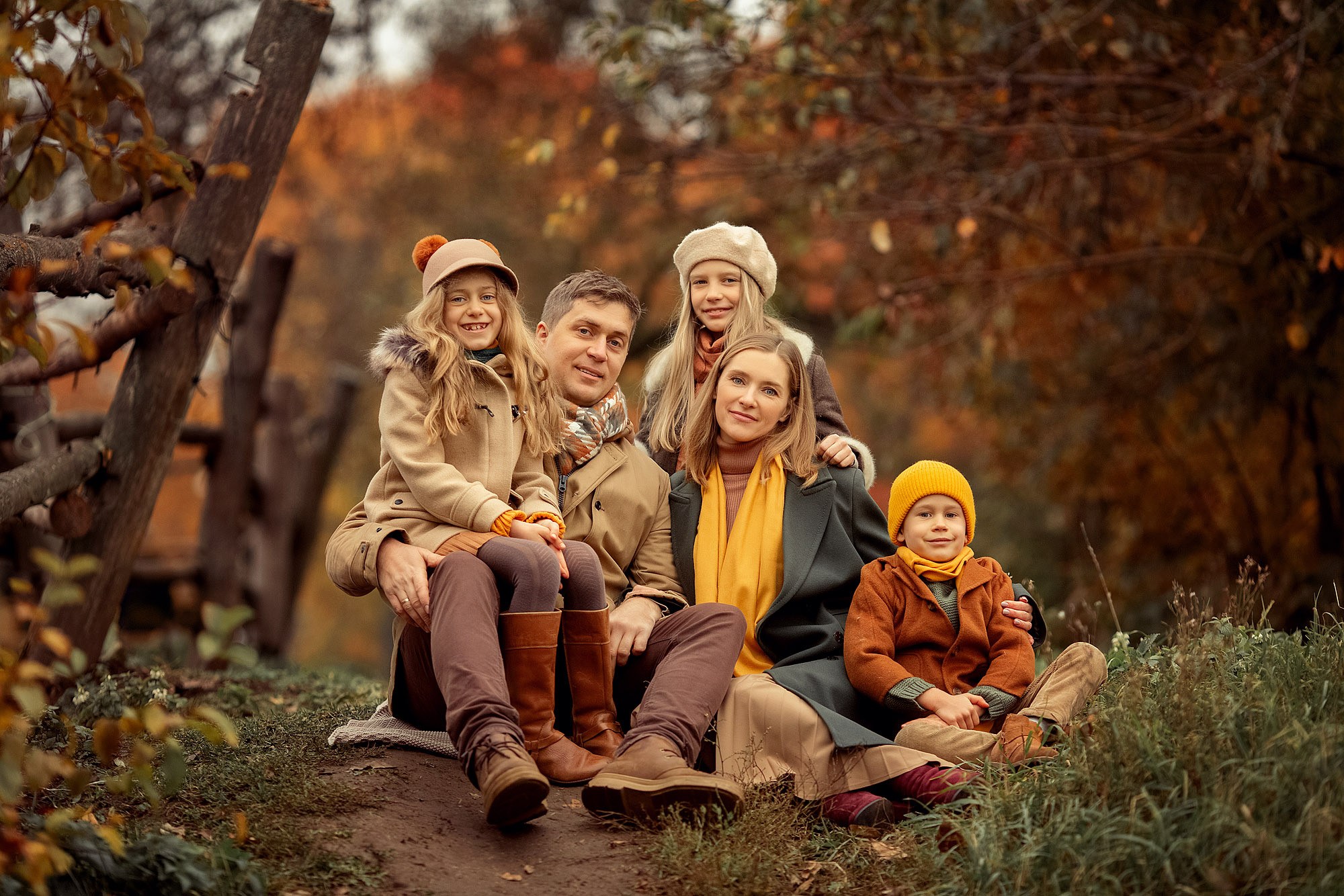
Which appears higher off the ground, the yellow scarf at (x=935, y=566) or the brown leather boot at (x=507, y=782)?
the yellow scarf at (x=935, y=566)

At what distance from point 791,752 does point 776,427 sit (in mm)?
1066

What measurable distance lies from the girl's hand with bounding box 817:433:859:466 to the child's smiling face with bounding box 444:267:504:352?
108 centimetres

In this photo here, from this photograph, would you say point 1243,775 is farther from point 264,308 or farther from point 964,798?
point 264,308

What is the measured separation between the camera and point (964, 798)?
3.12 meters

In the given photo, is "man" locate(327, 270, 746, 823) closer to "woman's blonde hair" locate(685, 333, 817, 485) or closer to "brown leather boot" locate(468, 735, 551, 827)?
"brown leather boot" locate(468, 735, 551, 827)

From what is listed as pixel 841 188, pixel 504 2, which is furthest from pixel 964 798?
pixel 504 2

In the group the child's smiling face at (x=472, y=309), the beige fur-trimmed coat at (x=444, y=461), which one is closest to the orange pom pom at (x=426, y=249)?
the child's smiling face at (x=472, y=309)

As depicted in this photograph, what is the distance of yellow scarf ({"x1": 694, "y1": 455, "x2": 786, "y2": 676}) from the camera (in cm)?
385

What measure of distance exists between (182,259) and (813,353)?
7.18 ft

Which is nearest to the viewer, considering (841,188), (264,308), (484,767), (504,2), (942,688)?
(484,767)

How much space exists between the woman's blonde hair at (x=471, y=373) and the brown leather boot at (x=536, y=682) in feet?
1.90

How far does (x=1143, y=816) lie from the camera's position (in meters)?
2.76

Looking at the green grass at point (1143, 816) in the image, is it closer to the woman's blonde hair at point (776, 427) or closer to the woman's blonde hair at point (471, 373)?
the woman's blonde hair at point (776, 427)

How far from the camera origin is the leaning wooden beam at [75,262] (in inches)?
139
